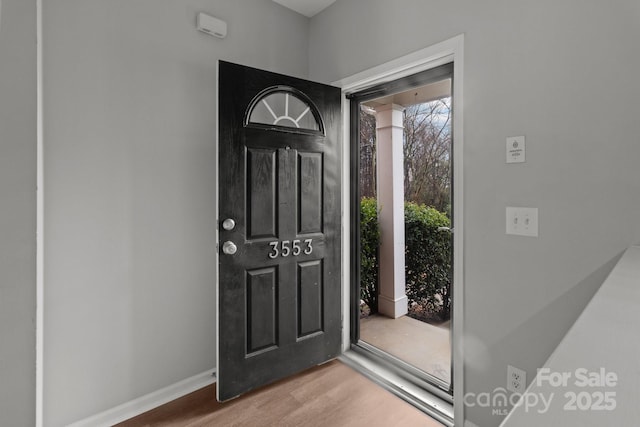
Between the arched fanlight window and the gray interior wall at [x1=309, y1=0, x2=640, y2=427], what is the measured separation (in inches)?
31.9

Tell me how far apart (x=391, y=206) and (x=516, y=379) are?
4.16ft

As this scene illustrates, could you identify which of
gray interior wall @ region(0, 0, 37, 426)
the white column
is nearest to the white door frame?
the white column

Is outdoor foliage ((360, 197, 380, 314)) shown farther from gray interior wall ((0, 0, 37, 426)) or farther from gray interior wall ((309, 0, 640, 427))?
gray interior wall ((0, 0, 37, 426))

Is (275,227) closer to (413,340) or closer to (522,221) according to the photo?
(413,340)

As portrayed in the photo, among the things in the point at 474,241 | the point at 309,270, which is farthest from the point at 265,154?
the point at 474,241

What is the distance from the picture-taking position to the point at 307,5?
2504mm

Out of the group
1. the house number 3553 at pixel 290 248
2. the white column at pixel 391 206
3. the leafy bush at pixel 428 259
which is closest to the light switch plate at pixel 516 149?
the leafy bush at pixel 428 259

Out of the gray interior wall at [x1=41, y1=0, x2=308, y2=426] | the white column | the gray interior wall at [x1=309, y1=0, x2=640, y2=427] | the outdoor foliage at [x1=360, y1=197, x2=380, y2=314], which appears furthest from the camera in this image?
the outdoor foliage at [x1=360, y1=197, x2=380, y2=314]

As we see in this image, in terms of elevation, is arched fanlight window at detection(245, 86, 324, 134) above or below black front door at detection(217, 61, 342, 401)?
above

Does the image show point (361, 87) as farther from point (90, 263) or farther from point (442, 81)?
point (90, 263)

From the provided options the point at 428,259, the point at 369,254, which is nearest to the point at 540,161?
the point at 428,259

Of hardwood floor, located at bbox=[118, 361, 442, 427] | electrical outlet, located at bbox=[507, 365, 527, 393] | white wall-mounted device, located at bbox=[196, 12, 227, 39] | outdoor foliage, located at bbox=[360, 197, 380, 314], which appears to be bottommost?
hardwood floor, located at bbox=[118, 361, 442, 427]

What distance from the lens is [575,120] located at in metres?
1.39

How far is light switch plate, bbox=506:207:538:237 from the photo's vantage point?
1515 millimetres
